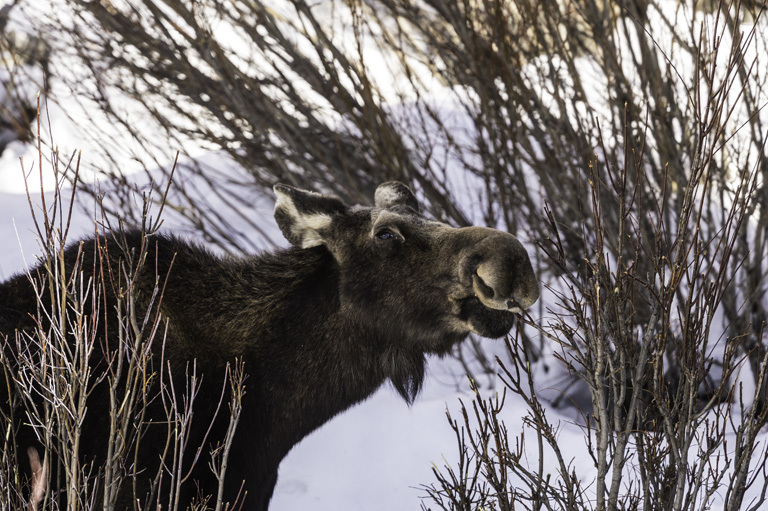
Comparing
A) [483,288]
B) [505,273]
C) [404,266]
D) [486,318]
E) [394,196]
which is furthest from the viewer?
[394,196]

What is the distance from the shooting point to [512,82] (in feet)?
18.4

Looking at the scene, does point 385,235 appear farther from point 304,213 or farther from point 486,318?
point 486,318

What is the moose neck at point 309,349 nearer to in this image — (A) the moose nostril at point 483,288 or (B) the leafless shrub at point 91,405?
(B) the leafless shrub at point 91,405

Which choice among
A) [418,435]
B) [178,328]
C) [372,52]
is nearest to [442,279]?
[178,328]

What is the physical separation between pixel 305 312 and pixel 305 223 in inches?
15.1

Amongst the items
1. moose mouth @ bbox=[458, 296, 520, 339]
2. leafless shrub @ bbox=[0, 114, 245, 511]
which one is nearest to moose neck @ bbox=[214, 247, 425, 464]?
leafless shrub @ bbox=[0, 114, 245, 511]

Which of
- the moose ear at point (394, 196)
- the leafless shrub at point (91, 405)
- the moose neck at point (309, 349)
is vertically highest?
the moose ear at point (394, 196)

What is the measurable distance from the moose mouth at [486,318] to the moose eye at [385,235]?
40 cm

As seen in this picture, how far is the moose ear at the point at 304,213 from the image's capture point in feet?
11.0

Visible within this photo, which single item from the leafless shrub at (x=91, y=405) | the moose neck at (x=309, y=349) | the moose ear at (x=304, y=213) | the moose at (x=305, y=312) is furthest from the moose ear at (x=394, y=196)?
the leafless shrub at (x=91, y=405)

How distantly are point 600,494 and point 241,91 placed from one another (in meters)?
4.22

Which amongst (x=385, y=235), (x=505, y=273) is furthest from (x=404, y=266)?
(x=505, y=273)

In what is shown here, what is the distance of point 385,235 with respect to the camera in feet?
10.9

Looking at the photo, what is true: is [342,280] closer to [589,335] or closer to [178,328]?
[178,328]
